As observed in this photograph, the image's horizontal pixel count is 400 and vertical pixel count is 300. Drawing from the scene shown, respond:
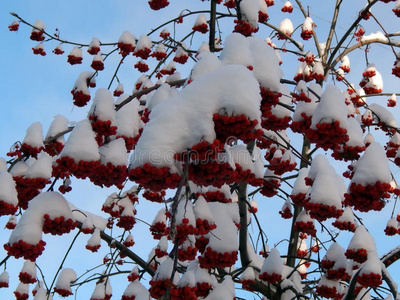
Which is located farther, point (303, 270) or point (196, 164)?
point (303, 270)

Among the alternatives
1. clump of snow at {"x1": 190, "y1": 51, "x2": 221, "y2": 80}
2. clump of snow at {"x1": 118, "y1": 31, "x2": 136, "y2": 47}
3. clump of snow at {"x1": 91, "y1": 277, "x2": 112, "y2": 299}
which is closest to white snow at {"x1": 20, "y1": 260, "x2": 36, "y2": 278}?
clump of snow at {"x1": 91, "y1": 277, "x2": 112, "y2": 299}

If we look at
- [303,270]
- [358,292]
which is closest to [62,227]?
[358,292]

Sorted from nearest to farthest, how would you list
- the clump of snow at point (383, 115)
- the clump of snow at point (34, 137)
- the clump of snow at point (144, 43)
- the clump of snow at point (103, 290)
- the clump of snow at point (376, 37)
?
the clump of snow at point (34, 137)
the clump of snow at point (383, 115)
the clump of snow at point (103, 290)
the clump of snow at point (144, 43)
the clump of snow at point (376, 37)

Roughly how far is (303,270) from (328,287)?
3.07 m

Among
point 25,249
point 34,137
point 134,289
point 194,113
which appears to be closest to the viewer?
point 194,113

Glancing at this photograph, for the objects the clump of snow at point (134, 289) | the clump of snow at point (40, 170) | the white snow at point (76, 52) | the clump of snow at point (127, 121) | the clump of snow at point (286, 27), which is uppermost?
the clump of snow at point (286, 27)

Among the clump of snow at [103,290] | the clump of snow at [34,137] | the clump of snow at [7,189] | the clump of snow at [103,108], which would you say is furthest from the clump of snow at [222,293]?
the clump of snow at [103,290]

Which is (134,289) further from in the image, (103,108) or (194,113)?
(194,113)

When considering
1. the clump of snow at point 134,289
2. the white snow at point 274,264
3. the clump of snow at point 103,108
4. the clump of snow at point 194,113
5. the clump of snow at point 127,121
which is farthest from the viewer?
the clump of snow at point 134,289

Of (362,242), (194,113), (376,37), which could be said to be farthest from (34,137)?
(376,37)

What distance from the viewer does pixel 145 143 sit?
2.72m

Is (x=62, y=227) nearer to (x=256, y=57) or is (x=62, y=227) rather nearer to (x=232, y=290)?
(x=232, y=290)

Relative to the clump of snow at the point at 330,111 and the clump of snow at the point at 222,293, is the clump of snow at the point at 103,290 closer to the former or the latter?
the clump of snow at the point at 222,293

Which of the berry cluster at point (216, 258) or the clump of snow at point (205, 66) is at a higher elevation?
the clump of snow at point (205, 66)
